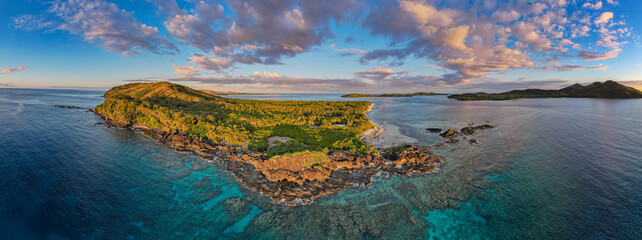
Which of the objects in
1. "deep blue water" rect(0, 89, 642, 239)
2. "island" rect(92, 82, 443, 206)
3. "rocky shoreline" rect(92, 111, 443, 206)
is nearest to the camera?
"deep blue water" rect(0, 89, 642, 239)

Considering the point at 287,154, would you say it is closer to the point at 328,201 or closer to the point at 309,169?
the point at 309,169

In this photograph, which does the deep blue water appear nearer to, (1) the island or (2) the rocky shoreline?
(2) the rocky shoreline

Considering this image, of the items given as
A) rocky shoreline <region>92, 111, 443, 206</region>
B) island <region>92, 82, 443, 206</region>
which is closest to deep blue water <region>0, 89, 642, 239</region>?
rocky shoreline <region>92, 111, 443, 206</region>

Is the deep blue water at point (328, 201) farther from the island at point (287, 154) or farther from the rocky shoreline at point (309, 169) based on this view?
the island at point (287, 154)

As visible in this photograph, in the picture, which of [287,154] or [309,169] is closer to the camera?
[309,169]

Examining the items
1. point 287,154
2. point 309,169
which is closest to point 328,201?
point 309,169

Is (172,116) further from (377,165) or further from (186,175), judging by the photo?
(377,165)

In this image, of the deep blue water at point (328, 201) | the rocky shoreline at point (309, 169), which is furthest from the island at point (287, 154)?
the deep blue water at point (328, 201)

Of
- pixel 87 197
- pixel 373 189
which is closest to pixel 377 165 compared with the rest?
pixel 373 189
